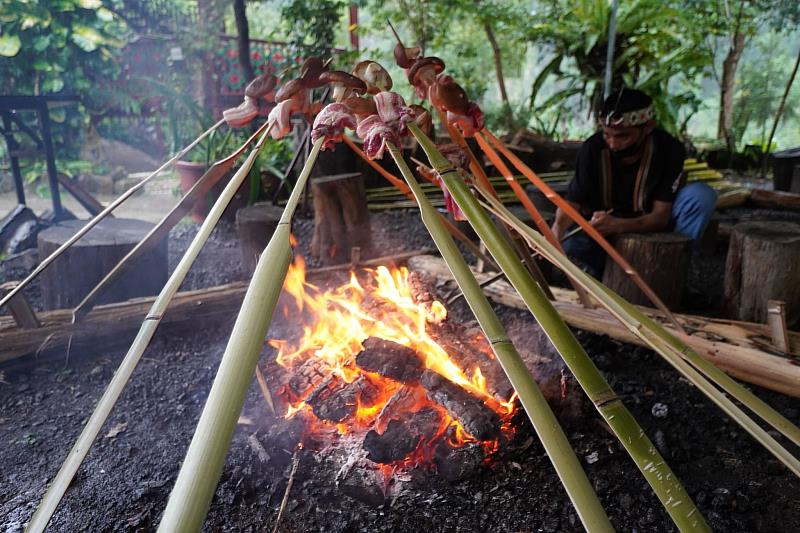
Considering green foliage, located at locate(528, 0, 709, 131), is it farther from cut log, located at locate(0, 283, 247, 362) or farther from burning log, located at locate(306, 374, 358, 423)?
burning log, located at locate(306, 374, 358, 423)

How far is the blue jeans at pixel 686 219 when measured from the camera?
3.74m

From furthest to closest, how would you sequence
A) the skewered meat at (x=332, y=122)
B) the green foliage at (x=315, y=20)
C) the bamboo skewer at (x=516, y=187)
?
the green foliage at (x=315, y=20)
the bamboo skewer at (x=516, y=187)
the skewered meat at (x=332, y=122)

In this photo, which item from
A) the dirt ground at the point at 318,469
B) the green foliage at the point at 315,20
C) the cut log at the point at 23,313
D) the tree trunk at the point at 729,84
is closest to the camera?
the dirt ground at the point at 318,469

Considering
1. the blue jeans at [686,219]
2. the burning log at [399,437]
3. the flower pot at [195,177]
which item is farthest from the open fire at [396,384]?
the flower pot at [195,177]

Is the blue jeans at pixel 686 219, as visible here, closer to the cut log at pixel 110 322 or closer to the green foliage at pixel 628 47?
the cut log at pixel 110 322

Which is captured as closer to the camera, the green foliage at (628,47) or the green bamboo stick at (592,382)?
the green bamboo stick at (592,382)

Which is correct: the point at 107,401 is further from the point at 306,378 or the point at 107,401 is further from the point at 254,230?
the point at 254,230

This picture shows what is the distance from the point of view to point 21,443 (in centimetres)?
236

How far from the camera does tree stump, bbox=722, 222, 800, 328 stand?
3.09 meters

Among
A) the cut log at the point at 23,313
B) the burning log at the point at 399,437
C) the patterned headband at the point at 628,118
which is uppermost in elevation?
the patterned headband at the point at 628,118

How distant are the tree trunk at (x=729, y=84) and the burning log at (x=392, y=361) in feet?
30.6

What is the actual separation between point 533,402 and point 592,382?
0.13m

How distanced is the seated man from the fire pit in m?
1.46

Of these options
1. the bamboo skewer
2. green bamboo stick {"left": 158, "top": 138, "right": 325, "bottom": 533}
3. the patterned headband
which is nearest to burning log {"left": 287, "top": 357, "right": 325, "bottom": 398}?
the bamboo skewer
